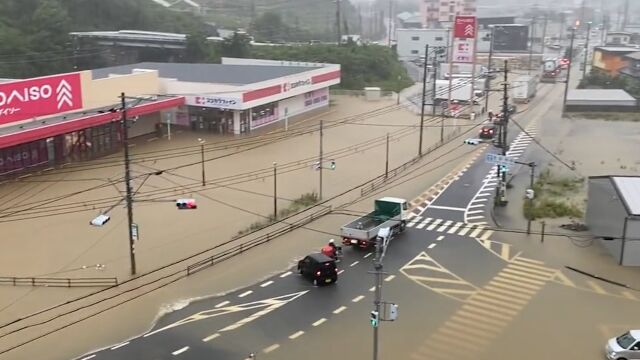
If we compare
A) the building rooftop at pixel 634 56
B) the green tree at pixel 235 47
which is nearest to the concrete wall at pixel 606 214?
the building rooftop at pixel 634 56

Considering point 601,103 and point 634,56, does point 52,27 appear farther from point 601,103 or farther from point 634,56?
point 634,56

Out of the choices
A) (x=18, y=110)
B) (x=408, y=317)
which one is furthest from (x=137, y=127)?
(x=408, y=317)

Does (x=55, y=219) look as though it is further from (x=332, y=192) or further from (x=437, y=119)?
(x=437, y=119)

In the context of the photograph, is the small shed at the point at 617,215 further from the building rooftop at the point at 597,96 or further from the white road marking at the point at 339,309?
the building rooftop at the point at 597,96

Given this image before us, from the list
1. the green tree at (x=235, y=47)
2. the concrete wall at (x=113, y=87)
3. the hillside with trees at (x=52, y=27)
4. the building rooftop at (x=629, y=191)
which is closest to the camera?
the building rooftop at (x=629, y=191)

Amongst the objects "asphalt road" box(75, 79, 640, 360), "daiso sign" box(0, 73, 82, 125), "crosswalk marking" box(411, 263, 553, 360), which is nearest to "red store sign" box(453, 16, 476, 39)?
"daiso sign" box(0, 73, 82, 125)

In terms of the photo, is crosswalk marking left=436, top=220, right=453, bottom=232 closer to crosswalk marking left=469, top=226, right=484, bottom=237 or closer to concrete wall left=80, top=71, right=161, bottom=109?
crosswalk marking left=469, top=226, right=484, bottom=237

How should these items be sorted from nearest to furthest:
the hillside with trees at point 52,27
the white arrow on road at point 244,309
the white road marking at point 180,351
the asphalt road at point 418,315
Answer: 1. the white road marking at point 180,351
2. the asphalt road at point 418,315
3. the white arrow on road at point 244,309
4. the hillside with trees at point 52,27
